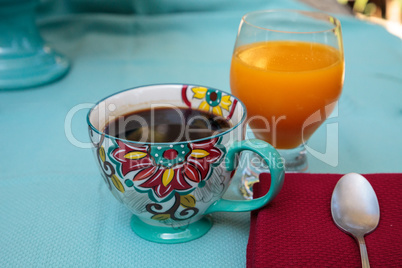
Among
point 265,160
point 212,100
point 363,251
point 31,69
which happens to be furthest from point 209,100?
point 31,69

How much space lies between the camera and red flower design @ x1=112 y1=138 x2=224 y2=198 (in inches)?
16.2

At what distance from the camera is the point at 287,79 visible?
553 mm

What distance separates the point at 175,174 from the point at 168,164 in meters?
0.01

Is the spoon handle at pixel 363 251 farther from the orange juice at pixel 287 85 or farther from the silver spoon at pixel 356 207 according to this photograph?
the orange juice at pixel 287 85

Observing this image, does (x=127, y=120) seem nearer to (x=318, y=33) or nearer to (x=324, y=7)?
(x=318, y=33)

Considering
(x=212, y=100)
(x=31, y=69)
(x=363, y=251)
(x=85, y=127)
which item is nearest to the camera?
(x=363, y=251)

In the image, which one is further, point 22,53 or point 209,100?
point 22,53

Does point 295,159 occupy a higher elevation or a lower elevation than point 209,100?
lower

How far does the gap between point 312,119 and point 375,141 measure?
0.63 ft

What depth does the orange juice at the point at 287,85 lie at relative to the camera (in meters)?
0.56

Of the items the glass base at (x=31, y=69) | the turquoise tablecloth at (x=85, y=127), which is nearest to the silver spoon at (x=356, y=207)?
the turquoise tablecloth at (x=85, y=127)

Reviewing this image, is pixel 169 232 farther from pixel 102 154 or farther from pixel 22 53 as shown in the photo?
pixel 22 53

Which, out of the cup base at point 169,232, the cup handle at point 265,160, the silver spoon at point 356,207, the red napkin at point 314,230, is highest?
the cup handle at point 265,160

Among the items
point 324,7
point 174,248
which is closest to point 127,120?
point 174,248
